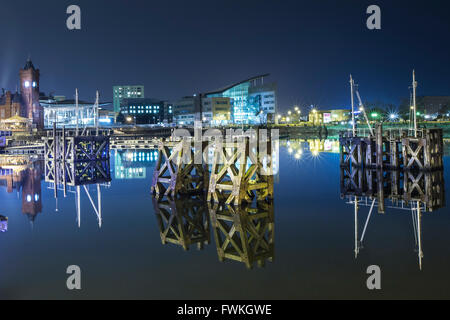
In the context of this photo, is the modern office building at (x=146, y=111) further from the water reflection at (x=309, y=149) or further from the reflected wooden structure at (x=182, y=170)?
the reflected wooden structure at (x=182, y=170)

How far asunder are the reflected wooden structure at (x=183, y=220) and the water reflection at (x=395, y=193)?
425 centimetres

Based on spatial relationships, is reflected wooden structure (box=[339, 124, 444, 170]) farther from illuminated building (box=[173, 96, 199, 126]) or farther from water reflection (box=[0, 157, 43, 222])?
illuminated building (box=[173, 96, 199, 126])

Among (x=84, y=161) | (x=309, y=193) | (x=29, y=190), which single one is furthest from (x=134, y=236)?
(x=84, y=161)

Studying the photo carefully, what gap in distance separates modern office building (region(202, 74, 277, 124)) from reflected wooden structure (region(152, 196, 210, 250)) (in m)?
118

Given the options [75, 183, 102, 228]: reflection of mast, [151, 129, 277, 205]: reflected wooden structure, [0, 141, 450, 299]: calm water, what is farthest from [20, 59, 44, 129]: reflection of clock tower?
[0, 141, 450, 299]: calm water

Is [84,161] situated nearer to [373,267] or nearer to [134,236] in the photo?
[134,236]

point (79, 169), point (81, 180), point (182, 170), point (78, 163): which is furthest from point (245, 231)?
point (78, 163)

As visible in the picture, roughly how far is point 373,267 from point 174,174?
444 inches

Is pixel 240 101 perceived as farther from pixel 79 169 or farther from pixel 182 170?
pixel 182 170

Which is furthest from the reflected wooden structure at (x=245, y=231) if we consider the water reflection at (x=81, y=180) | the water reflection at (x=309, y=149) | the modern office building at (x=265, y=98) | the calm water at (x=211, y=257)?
the modern office building at (x=265, y=98)

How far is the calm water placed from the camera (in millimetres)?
8812

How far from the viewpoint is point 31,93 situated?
94188 millimetres

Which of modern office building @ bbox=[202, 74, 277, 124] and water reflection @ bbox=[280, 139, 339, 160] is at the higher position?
modern office building @ bbox=[202, 74, 277, 124]

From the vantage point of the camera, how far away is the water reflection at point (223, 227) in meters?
11.5
